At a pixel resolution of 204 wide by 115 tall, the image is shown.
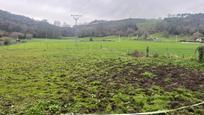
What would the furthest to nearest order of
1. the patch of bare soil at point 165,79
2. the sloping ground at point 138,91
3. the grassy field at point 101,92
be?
the patch of bare soil at point 165,79
the sloping ground at point 138,91
the grassy field at point 101,92

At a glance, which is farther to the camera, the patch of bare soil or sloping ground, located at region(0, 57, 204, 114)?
the patch of bare soil

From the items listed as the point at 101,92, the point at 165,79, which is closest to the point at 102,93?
the point at 101,92

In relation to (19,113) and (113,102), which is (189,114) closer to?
(113,102)

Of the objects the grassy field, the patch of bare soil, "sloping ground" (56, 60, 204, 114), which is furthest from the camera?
the patch of bare soil

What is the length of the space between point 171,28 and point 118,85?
11816 centimetres

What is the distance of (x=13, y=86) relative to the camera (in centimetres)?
1458

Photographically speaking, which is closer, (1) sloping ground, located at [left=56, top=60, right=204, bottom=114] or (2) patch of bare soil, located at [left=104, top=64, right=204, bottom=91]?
(1) sloping ground, located at [left=56, top=60, right=204, bottom=114]

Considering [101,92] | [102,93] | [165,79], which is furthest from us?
[165,79]

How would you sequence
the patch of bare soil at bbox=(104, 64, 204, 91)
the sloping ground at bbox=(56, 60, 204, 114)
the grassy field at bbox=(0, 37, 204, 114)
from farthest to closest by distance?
the patch of bare soil at bbox=(104, 64, 204, 91) → the sloping ground at bbox=(56, 60, 204, 114) → the grassy field at bbox=(0, 37, 204, 114)

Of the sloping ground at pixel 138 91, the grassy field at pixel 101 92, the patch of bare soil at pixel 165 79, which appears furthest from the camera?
the patch of bare soil at pixel 165 79

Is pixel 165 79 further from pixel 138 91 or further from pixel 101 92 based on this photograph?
pixel 101 92

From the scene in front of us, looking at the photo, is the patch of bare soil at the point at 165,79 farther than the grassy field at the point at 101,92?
Yes

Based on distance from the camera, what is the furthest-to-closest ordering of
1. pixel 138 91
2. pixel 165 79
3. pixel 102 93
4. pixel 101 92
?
pixel 165 79
pixel 138 91
pixel 101 92
pixel 102 93

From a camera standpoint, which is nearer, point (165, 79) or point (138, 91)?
point (138, 91)
